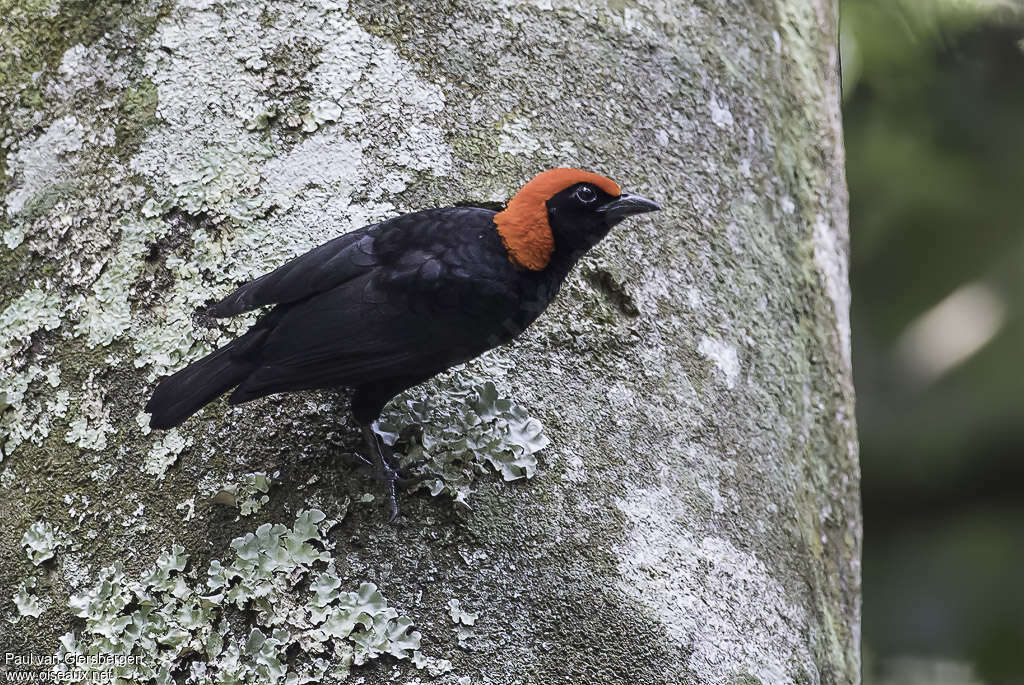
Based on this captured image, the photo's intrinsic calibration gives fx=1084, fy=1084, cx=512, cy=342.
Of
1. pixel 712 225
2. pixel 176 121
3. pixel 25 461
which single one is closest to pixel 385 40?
pixel 176 121

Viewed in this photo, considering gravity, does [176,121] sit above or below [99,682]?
above

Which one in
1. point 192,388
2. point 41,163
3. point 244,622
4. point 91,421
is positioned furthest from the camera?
point 41,163

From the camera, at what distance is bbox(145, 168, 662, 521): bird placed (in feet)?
7.46

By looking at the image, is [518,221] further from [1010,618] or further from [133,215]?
[1010,618]

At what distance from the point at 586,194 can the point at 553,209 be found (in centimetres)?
10

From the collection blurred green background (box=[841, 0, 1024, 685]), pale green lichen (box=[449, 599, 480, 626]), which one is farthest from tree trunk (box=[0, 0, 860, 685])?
blurred green background (box=[841, 0, 1024, 685])

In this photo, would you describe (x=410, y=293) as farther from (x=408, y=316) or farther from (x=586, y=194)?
(x=586, y=194)

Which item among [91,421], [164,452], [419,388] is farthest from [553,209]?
[91,421]

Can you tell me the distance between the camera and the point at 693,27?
287 centimetres

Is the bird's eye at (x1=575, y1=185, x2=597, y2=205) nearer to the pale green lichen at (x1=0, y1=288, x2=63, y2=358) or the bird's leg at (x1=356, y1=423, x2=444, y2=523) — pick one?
the bird's leg at (x1=356, y1=423, x2=444, y2=523)

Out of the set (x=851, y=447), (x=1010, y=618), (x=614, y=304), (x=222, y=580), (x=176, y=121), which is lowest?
(x=1010, y=618)

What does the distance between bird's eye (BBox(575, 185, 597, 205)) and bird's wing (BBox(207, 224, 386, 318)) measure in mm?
455

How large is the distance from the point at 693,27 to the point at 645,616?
1.57 meters

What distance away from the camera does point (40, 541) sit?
85.7 inches
